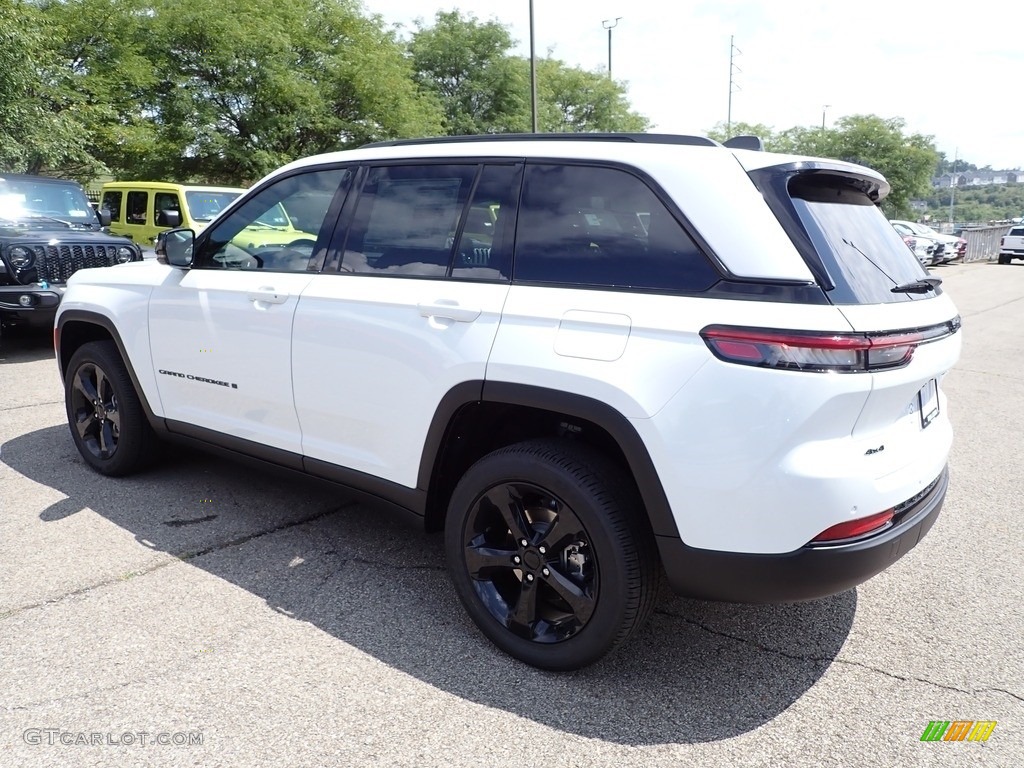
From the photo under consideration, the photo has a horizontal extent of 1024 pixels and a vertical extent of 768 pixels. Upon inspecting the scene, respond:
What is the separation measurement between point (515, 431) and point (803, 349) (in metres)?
1.20

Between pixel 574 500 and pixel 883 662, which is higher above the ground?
pixel 574 500

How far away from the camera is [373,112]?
22.2 meters

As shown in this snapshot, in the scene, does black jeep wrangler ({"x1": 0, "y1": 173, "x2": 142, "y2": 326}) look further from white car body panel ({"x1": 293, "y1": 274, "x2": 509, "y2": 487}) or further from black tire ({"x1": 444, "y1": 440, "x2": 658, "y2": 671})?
black tire ({"x1": 444, "y1": 440, "x2": 658, "y2": 671})

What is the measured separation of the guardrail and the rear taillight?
3453 cm

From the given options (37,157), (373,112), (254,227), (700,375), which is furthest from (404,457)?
(373,112)

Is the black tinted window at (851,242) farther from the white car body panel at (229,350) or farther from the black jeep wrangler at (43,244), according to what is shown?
the black jeep wrangler at (43,244)

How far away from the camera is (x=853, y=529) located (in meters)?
2.28

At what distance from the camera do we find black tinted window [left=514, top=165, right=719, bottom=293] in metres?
2.42

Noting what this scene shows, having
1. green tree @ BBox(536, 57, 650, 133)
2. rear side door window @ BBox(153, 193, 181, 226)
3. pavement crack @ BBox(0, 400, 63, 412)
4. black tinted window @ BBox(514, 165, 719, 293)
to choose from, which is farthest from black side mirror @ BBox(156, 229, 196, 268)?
green tree @ BBox(536, 57, 650, 133)

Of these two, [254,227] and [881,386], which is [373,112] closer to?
→ [254,227]

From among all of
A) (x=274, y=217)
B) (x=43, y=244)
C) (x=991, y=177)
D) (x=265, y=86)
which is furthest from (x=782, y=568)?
(x=991, y=177)

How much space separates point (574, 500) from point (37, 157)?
16.1 m

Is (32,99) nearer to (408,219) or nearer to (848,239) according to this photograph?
(408,219)

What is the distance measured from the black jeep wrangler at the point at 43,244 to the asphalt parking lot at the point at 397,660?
4.31 meters
